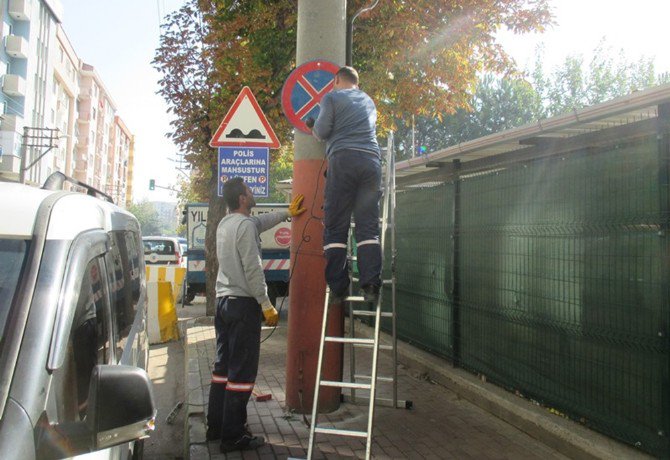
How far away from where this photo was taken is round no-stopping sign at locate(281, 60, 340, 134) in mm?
5312

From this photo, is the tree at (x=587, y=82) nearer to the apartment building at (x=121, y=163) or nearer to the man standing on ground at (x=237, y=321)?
the man standing on ground at (x=237, y=321)

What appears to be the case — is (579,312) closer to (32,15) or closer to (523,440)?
(523,440)

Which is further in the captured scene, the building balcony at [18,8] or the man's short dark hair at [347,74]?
the building balcony at [18,8]

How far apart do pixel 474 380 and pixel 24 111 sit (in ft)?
161

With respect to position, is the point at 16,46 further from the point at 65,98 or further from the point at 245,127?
the point at 245,127

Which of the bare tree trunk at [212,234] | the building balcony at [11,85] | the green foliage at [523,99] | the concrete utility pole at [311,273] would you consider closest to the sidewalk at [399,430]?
the concrete utility pole at [311,273]

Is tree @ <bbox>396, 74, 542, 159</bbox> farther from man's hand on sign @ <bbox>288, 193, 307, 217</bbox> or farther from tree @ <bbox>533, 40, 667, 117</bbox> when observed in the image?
man's hand on sign @ <bbox>288, 193, 307, 217</bbox>

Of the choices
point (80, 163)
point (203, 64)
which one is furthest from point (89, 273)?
point (80, 163)

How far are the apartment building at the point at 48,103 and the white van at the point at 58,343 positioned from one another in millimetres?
14256

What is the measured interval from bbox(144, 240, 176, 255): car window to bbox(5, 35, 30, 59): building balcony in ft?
100

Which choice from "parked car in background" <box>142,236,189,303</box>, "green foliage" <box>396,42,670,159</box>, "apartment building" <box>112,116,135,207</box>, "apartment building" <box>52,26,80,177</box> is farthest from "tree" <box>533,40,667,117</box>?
"apartment building" <box>112,116,135,207</box>

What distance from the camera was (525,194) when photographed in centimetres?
527

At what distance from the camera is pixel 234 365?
444 centimetres

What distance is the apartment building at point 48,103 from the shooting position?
44.2 meters
